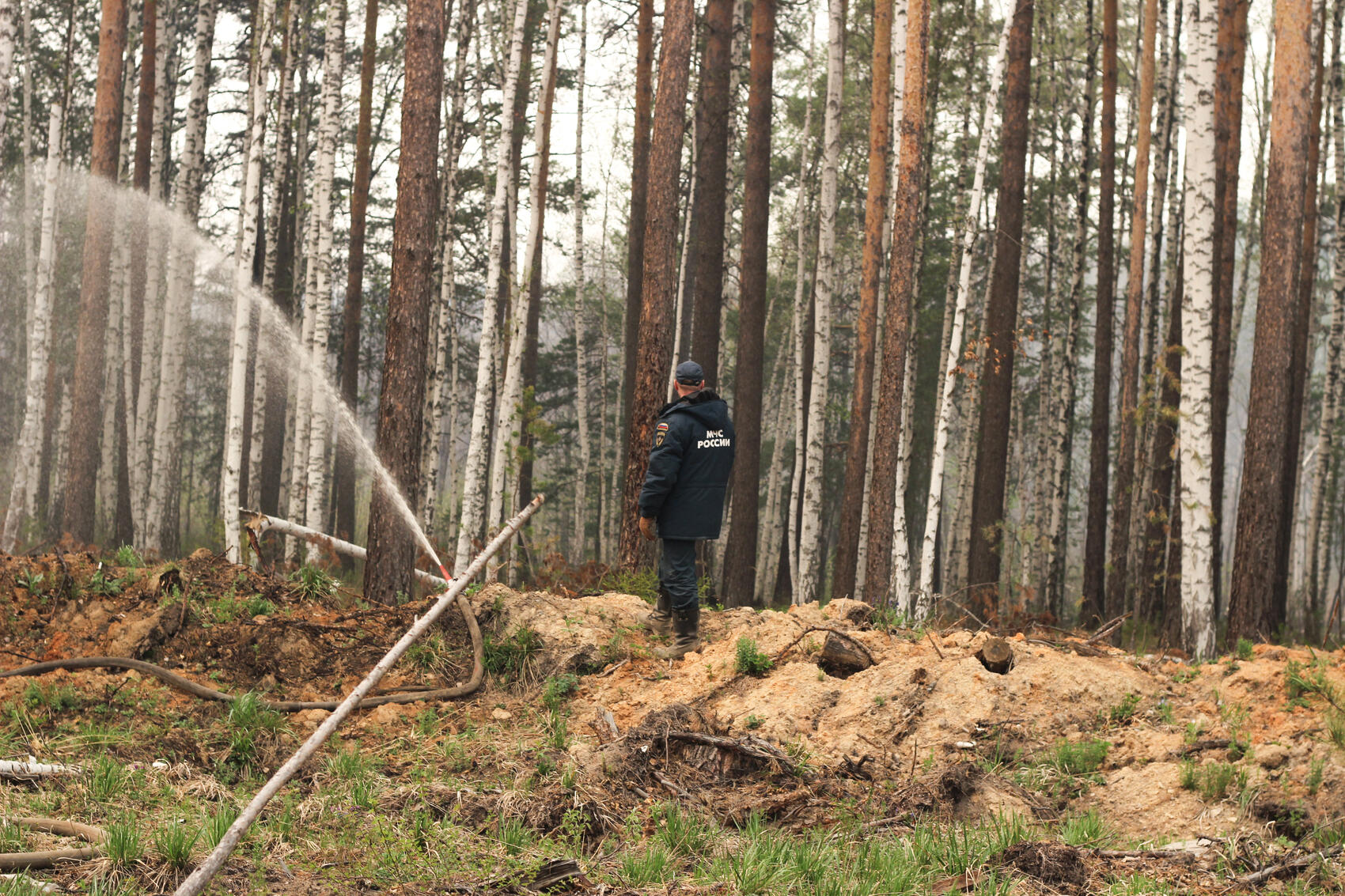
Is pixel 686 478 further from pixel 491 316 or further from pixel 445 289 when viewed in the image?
pixel 445 289

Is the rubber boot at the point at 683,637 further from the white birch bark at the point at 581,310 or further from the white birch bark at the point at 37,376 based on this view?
the white birch bark at the point at 581,310

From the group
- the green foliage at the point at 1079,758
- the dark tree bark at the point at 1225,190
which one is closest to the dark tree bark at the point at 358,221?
the dark tree bark at the point at 1225,190

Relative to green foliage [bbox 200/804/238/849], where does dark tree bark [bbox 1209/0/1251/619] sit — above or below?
above

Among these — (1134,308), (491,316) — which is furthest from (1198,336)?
(1134,308)

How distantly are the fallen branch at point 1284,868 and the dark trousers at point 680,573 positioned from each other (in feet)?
13.1

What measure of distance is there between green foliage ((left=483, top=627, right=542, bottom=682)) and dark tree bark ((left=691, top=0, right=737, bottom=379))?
24.6 ft

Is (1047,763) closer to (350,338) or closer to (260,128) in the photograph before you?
(260,128)

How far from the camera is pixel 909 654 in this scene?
→ 24.0 ft

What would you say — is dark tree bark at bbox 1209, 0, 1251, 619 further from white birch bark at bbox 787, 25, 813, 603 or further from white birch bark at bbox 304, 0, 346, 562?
white birch bark at bbox 304, 0, 346, 562

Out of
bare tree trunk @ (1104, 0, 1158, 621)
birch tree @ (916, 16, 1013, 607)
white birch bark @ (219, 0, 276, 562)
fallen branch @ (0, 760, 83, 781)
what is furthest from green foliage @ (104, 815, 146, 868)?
bare tree trunk @ (1104, 0, 1158, 621)

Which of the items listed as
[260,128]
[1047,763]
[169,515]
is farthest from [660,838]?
[169,515]

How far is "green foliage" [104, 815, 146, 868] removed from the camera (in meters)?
4.03

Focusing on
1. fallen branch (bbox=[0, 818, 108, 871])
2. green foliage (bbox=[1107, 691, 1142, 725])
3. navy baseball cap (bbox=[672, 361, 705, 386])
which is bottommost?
fallen branch (bbox=[0, 818, 108, 871])

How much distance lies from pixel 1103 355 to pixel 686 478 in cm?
1313
